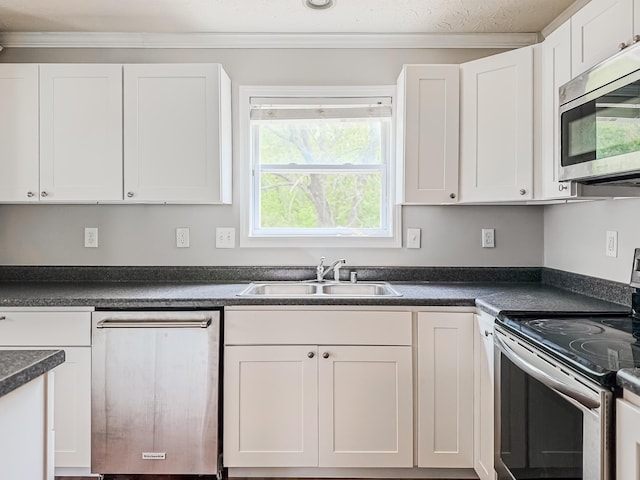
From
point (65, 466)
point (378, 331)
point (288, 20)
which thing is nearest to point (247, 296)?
point (378, 331)

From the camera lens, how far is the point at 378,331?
2.06 m

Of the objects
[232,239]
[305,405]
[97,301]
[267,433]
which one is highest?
[232,239]

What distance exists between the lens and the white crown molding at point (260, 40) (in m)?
2.59

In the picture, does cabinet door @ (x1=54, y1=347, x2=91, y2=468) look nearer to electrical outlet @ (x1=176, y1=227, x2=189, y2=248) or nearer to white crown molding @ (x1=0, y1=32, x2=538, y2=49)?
electrical outlet @ (x1=176, y1=227, x2=189, y2=248)

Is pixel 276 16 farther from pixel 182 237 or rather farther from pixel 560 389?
pixel 560 389

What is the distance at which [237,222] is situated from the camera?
8.77 ft

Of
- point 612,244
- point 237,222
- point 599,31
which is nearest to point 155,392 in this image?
point 237,222

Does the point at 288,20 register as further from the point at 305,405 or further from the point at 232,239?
the point at 305,405

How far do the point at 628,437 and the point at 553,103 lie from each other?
1404 mm

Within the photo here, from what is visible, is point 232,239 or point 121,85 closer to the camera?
point 121,85

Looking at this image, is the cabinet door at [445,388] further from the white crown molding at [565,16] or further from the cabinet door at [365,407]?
the white crown molding at [565,16]

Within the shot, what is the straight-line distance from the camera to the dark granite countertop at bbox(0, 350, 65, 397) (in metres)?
0.87

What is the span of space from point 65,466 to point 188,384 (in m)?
0.69

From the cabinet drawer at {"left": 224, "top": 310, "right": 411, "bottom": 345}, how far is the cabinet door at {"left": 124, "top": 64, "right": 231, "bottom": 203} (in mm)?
745
